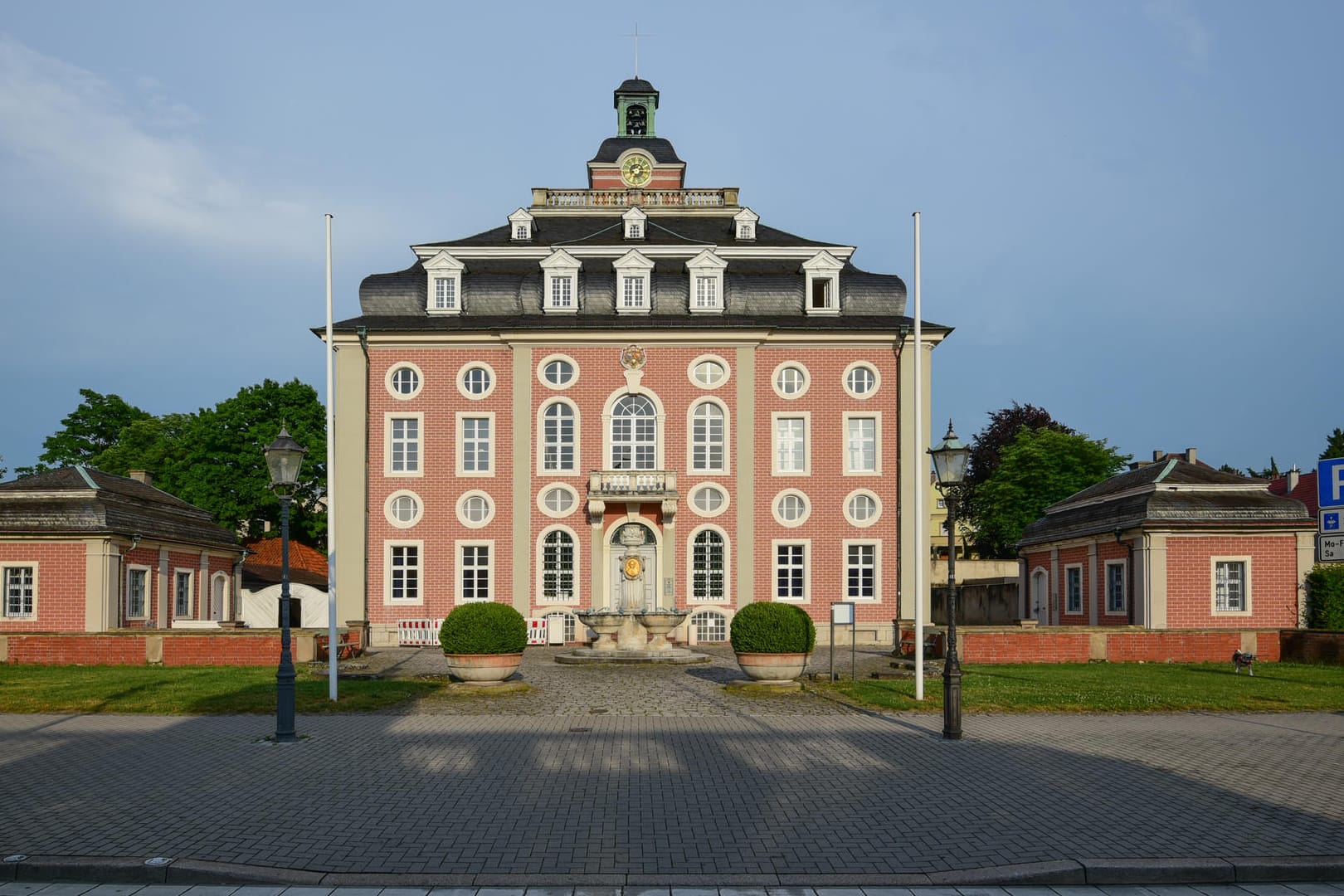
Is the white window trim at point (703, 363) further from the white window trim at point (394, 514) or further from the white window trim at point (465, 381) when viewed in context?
the white window trim at point (394, 514)

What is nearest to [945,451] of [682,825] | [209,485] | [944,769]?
[944,769]

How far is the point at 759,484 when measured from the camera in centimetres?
3716

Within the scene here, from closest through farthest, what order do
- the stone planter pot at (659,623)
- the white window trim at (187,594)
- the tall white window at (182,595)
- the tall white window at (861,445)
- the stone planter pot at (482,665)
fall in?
the stone planter pot at (482,665) → the stone planter pot at (659,623) → the tall white window at (861,445) → the white window trim at (187,594) → the tall white window at (182,595)

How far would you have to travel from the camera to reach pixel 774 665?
70.0ft

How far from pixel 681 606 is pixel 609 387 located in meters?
7.52

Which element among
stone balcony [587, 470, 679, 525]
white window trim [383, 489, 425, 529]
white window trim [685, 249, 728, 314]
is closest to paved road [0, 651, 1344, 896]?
stone balcony [587, 470, 679, 525]

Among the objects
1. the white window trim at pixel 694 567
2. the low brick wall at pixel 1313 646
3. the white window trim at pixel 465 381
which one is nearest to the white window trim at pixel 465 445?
the white window trim at pixel 465 381

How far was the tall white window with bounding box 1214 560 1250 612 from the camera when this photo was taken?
34.2 metres

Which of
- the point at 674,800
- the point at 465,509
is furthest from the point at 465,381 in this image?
the point at 674,800

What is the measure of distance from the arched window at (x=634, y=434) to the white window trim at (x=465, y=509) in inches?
163

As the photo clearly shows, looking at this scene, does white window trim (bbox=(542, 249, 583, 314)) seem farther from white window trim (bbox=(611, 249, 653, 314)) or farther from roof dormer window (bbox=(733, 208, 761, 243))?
roof dormer window (bbox=(733, 208, 761, 243))

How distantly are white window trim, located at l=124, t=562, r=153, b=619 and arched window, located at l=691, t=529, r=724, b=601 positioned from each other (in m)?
17.7

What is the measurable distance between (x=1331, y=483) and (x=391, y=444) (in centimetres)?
2882

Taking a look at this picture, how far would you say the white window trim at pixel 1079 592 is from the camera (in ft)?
127
